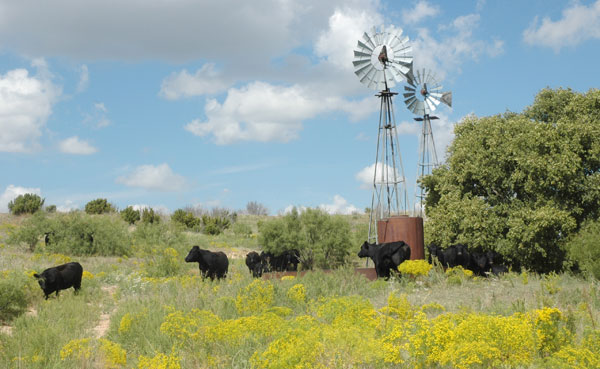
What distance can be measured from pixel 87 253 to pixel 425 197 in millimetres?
17801

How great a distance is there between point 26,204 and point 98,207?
6087mm

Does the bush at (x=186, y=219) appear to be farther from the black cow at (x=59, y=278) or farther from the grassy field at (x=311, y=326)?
the black cow at (x=59, y=278)

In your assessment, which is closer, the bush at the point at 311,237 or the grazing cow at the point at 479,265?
the grazing cow at the point at 479,265

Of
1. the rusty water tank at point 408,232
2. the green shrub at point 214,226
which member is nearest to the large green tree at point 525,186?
the rusty water tank at point 408,232

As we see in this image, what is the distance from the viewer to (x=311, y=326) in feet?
24.8

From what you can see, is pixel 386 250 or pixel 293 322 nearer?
pixel 293 322

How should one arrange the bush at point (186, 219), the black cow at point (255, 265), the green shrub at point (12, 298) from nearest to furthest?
1. the green shrub at point (12, 298)
2. the black cow at point (255, 265)
3. the bush at point (186, 219)

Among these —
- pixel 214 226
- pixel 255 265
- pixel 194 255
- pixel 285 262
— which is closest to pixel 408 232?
pixel 285 262

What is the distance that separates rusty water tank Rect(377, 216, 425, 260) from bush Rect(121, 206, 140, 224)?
100ft

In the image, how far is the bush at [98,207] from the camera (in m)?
49.9

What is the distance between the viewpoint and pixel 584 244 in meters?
17.7

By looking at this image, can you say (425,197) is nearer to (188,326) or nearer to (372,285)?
(372,285)

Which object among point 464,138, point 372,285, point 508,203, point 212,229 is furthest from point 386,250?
point 212,229

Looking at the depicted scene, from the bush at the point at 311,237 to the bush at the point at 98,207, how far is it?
3009 cm
